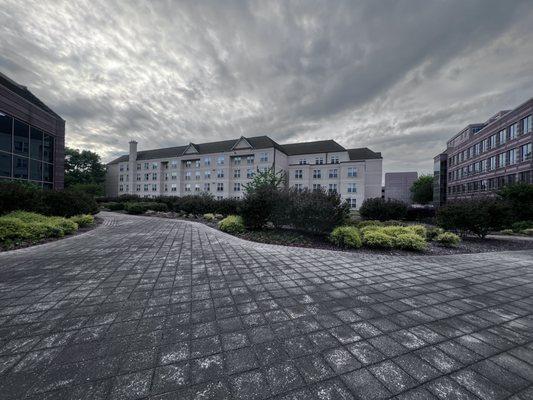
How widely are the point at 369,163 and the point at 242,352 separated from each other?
39942mm

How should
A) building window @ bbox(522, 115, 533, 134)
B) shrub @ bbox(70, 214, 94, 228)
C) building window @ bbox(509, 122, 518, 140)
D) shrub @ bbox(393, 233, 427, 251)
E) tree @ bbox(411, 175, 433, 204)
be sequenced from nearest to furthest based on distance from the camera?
shrub @ bbox(393, 233, 427, 251) → shrub @ bbox(70, 214, 94, 228) → building window @ bbox(522, 115, 533, 134) → building window @ bbox(509, 122, 518, 140) → tree @ bbox(411, 175, 433, 204)

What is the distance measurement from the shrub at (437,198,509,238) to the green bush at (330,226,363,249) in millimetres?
6455

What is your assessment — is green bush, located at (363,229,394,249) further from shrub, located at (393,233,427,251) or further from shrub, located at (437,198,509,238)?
shrub, located at (437,198,509,238)

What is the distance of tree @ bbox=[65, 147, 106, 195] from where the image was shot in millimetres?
49469

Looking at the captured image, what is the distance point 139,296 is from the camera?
11.9 feet

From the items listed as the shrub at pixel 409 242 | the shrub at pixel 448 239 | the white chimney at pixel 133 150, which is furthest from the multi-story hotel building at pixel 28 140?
the white chimney at pixel 133 150

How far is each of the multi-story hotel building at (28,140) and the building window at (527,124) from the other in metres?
57.5

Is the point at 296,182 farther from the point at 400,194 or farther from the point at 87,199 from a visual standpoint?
the point at 400,194

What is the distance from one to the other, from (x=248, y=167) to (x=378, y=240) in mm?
32864

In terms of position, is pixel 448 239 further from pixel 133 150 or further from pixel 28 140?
pixel 133 150

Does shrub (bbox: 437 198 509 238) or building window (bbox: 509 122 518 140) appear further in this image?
building window (bbox: 509 122 518 140)

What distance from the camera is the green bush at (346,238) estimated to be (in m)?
7.80

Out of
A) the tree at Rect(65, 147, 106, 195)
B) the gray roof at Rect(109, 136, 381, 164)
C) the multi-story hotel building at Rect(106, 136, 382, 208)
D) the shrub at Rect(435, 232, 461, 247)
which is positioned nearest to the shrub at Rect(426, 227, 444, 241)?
the shrub at Rect(435, 232, 461, 247)

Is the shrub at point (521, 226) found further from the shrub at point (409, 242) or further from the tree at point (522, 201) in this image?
the shrub at point (409, 242)
